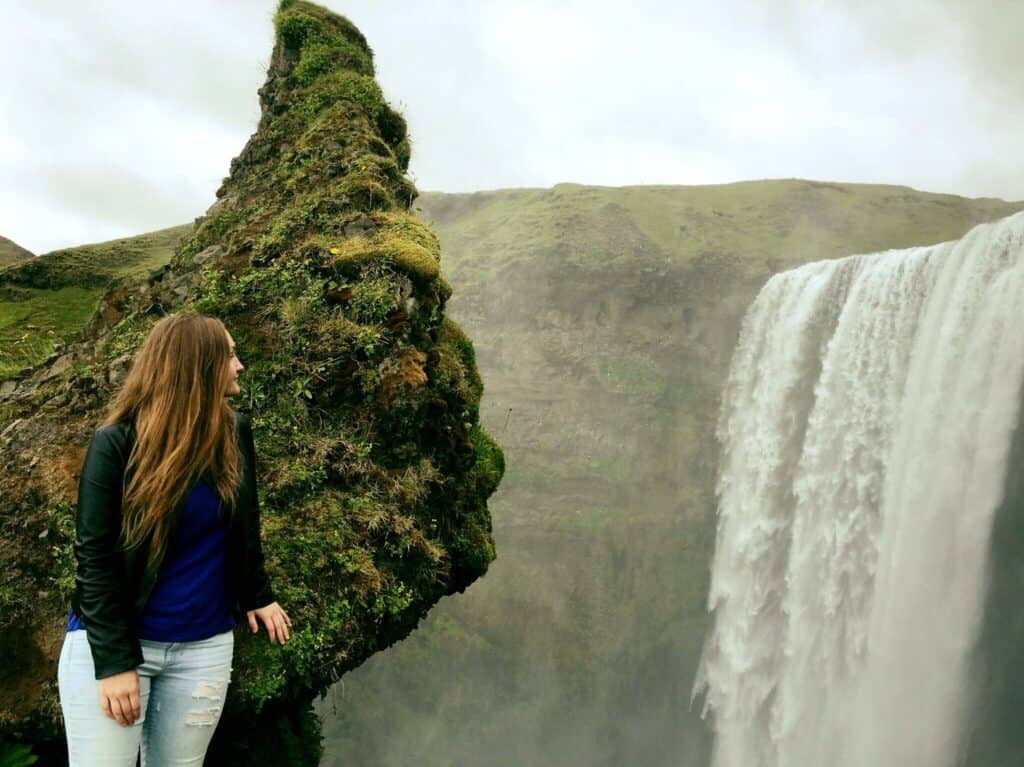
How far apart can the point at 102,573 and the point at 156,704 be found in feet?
1.50

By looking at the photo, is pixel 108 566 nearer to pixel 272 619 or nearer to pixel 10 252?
pixel 272 619

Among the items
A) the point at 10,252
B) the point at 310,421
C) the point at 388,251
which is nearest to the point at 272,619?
the point at 310,421

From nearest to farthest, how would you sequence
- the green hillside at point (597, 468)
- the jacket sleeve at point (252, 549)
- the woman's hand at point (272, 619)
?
the jacket sleeve at point (252, 549), the woman's hand at point (272, 619), the green hillside at point (597, 468)

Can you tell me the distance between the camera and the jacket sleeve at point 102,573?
202 centimetres

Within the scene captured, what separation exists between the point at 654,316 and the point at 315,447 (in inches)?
1115

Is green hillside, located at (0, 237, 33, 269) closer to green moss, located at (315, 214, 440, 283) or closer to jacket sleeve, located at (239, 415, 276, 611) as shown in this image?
green moss, located at (315, 214, 440, 283)

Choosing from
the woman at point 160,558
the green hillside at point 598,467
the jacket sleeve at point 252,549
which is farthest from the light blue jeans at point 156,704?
the green hillside at point 598,467

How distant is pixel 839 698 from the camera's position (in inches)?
701

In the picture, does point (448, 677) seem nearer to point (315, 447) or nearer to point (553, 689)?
point (553, 689)

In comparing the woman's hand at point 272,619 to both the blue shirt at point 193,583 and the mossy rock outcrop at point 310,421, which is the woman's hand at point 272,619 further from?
the mossy rock outcrop at point 310,421

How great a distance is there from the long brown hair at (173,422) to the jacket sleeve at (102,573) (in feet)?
0.15

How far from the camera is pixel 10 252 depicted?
57.9 feet

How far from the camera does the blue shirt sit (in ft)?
7.04

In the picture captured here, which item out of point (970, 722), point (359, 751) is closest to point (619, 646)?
point (359, 751)
